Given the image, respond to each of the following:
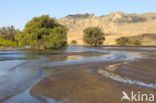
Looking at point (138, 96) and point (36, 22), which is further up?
point (36, 22)

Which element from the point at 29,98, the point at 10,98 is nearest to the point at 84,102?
the point at 29,98

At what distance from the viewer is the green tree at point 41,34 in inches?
2143

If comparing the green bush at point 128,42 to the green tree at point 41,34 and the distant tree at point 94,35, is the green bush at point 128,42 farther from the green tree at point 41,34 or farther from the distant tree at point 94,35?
the green tree at point 41,34

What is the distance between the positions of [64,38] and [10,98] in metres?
50.8

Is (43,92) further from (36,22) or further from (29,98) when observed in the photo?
(36,22)

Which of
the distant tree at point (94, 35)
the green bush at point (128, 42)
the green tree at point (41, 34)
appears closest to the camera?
the green tree at point (41, 34)

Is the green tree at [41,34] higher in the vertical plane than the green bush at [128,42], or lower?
higher

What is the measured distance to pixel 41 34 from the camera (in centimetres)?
5638

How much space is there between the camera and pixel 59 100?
7.95 meters

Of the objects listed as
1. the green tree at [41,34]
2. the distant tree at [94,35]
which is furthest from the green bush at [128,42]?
the green tree at [41,34]

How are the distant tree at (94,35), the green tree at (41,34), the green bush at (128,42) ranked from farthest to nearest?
1. the green bush at (128,42)
2. the distant tree at (94,35)
3. the green tree at (41,34)

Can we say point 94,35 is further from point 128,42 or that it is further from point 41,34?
point 41,34

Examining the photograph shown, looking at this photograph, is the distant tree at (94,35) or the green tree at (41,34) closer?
the green tree at (41,34)

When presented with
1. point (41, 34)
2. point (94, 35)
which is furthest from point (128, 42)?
point (41, 34)
